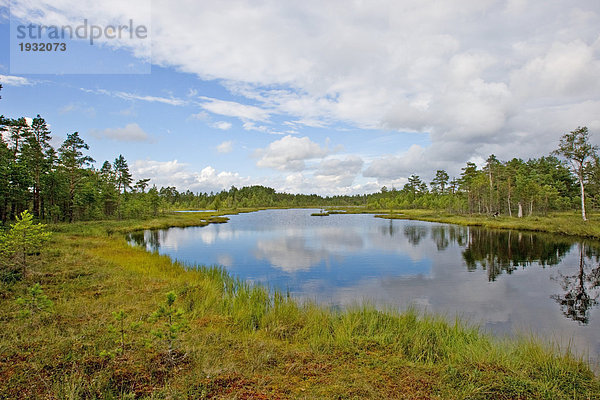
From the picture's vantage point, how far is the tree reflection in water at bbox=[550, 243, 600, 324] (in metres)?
13.2

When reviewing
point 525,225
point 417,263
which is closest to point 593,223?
point 525,225

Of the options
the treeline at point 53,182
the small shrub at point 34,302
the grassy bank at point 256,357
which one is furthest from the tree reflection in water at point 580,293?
the treeline at point 53,182

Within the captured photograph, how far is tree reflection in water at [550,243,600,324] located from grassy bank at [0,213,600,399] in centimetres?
744

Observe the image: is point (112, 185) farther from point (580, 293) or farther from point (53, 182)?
point (580, 293)

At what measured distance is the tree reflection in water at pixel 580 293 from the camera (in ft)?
43.2

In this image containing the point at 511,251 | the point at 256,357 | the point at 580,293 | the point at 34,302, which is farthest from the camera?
the point at 511,251

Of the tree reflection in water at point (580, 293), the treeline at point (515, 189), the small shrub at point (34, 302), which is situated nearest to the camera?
the small shrub at point (34, 302)

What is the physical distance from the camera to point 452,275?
2012 cm

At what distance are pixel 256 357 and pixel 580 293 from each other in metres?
18.6

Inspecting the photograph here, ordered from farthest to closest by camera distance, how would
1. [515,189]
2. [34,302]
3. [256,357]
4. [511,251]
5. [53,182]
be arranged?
[515,189]
[53,182]
[511,251]
[34,302]
[256,357]

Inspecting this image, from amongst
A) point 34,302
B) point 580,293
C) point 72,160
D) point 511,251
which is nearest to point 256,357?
point 34,302

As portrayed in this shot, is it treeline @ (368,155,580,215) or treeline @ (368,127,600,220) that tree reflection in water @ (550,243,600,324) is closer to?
treeline @ (368,127,600,220)

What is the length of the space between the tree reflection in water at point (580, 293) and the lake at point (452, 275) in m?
0.05

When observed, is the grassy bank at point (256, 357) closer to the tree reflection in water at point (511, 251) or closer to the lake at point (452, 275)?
the lake at point (452, 275)
